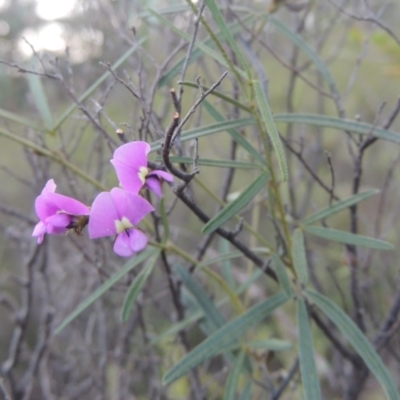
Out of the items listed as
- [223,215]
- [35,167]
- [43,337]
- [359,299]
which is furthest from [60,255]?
[223,215]

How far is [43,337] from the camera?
1153 millimetres

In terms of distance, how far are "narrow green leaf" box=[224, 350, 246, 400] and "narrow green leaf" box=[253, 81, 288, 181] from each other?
467 millimetres

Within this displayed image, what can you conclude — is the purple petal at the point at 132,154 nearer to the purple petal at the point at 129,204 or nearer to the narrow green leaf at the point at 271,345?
the purple petal at the point at 129,204

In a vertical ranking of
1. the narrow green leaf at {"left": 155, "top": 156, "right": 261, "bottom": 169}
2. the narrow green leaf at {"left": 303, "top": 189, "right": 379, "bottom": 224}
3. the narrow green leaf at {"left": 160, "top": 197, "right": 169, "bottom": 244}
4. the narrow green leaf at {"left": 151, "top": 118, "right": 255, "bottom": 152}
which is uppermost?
the narrow green leaf at {"left": 151, "top": 118, "right": 255, "bottom": 152}

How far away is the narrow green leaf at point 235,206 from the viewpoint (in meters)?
0.58

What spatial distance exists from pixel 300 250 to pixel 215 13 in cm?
33

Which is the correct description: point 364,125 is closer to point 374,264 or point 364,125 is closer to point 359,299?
point 359,299

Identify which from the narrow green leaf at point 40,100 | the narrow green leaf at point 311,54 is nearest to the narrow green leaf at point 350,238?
the narrow green leaf at point 311,54

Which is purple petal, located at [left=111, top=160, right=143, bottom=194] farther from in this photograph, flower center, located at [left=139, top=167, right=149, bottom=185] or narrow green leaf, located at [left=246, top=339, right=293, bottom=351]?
narrow green leaf, located at [left=246, top=339, right=293, bottom=351]

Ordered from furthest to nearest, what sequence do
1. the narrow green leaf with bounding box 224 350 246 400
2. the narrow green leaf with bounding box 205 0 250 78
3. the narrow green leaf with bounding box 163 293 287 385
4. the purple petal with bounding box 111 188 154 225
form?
the narrow green leaf with bounding box 224 350 246 400 < the narrow green leaf with bounding box 163 293 287 385 < the narrow green leaf with bounding box 205 0 250 78 < the purple petal with bounding box 111 188 154 225

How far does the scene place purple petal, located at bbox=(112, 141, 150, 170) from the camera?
49 cm

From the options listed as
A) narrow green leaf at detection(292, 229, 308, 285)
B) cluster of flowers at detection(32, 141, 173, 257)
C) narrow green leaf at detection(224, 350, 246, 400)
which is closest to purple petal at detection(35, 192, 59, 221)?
cluster of flowers at detection(32, 141, 173, 257)

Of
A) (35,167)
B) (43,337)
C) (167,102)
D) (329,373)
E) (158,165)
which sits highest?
(167,102)

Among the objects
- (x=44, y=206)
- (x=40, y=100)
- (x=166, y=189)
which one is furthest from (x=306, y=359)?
(x=166, y=189)
